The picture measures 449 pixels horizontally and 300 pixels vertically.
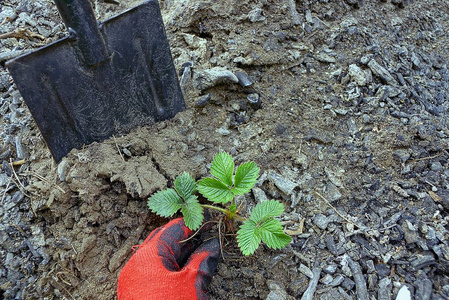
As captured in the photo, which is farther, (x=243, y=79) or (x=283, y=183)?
(x=243, y=79)

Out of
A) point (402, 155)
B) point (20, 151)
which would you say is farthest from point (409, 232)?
point (20, 151)

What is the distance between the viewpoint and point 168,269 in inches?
63.4

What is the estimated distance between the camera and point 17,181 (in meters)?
1.94

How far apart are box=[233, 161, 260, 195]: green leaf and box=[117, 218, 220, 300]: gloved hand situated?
0.36m

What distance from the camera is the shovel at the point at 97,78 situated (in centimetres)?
175

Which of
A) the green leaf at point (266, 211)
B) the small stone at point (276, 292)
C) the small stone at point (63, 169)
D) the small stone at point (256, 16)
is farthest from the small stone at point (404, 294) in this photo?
the small stone at point (256, 16)

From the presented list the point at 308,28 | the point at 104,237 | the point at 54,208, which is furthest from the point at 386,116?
the point at 54,208

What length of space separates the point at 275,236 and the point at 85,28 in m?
1.44

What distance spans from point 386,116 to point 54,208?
2245 mm

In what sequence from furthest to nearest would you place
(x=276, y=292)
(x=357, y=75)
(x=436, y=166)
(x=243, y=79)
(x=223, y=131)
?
(x=357, y=75)
(x=243, y=79)
(x=223, y=131)
(x=436, y=166)
(x=276, y=292)

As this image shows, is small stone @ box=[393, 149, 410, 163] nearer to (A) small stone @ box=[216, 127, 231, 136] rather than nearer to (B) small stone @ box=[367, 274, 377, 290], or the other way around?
(B) small stone @ box=[367, 274, 377, 290]

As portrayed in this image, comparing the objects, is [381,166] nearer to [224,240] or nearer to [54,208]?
[224,240]

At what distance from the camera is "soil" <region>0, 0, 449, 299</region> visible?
1726 mm

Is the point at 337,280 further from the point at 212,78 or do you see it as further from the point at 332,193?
the point at 212,78
